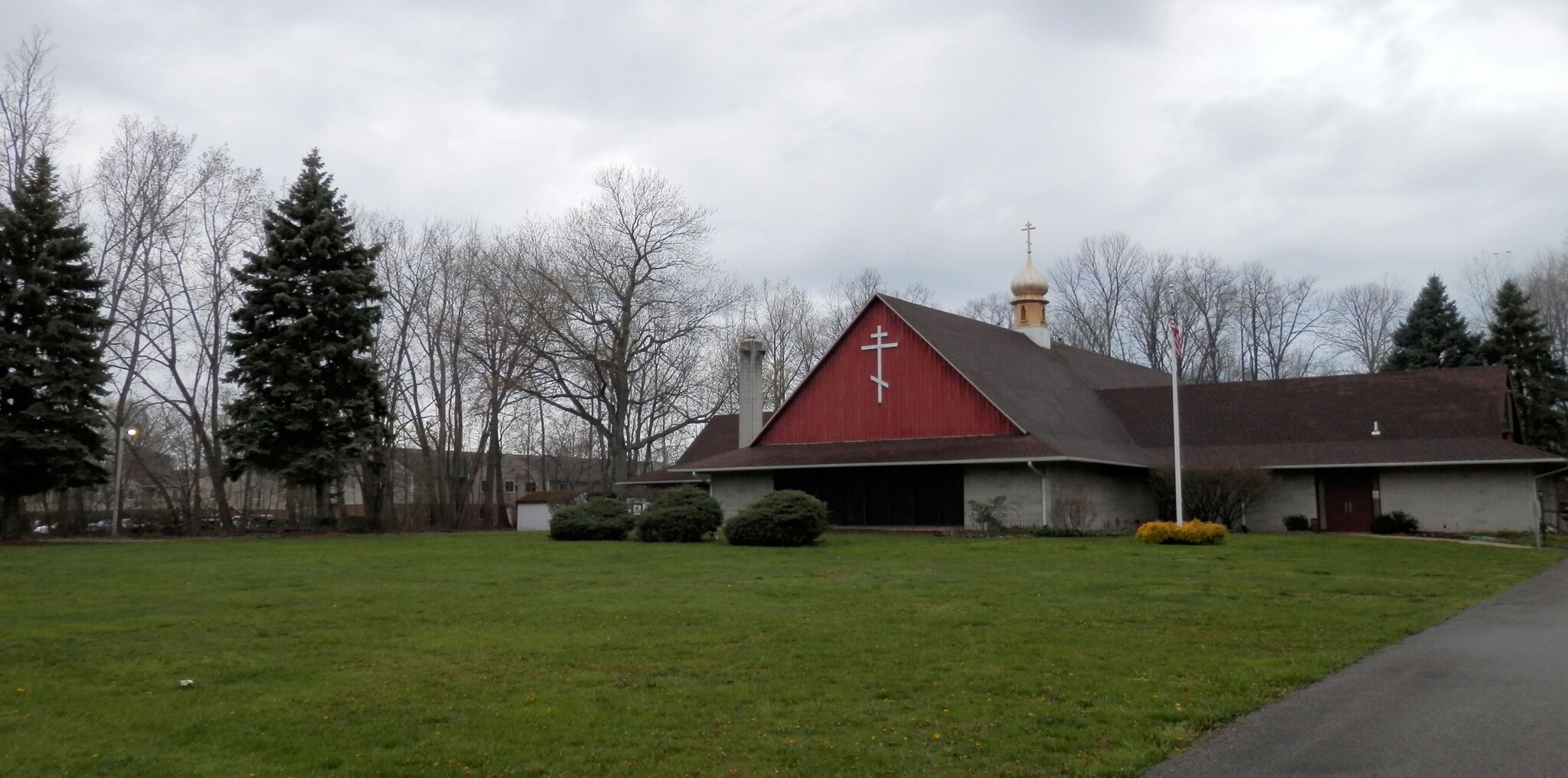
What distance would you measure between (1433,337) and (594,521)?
37.6 meters

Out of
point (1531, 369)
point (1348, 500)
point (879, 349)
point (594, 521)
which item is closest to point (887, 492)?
point (879, 349)

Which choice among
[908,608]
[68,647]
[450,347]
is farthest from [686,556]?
[450,347]

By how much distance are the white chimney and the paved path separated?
30253mm

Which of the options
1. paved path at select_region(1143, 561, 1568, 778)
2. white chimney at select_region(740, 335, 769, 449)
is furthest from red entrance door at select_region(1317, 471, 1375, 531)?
paved path at select_region(1143, 561, 1568, 778)

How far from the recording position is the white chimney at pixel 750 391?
40.1 metres

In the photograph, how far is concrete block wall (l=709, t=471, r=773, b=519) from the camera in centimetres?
3509

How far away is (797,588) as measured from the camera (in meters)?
15.4

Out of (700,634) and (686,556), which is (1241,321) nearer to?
(686,556)

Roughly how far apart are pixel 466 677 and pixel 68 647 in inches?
161

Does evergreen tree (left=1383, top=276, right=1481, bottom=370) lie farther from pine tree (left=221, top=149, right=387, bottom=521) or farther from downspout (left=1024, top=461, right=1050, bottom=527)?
pine tree (left=221, top=149, right=387, bottom=521)

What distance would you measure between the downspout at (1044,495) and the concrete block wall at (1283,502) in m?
7.33

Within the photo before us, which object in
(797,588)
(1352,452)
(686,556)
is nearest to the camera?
(797,588)

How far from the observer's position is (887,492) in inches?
1294

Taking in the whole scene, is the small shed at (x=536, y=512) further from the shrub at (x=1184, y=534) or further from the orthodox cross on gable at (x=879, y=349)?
the shrub at (x=1184, y=534)
